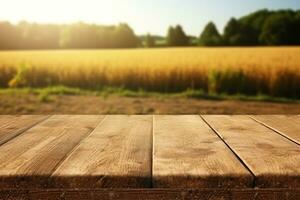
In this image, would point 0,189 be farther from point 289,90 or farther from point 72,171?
→ point 289,90

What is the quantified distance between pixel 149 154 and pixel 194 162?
14cm

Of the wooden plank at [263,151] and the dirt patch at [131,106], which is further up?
the wooden plank at [263,151]

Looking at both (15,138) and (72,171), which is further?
(15,138)

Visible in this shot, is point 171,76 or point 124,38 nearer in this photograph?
point 171,76

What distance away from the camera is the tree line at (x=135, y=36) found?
5347cm

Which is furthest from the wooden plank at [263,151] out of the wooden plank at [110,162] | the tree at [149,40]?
the tree at [149,40]

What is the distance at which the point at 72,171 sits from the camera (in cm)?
89

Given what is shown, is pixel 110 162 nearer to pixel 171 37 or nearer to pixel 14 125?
pixel 14 125

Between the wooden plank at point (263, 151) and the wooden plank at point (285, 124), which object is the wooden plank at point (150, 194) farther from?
the wooden plank at point (285, 124)

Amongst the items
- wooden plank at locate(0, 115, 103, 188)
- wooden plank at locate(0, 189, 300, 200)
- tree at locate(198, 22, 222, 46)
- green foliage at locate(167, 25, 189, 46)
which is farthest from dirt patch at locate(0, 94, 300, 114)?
green foliage at locate(167, 25, 189, 46)

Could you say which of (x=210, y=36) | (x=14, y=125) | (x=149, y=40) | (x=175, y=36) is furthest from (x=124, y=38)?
(x=14, y=125)

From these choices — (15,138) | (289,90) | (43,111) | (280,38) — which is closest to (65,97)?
(43,111)

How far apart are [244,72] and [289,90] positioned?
1450mm

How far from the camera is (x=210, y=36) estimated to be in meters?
62.8
